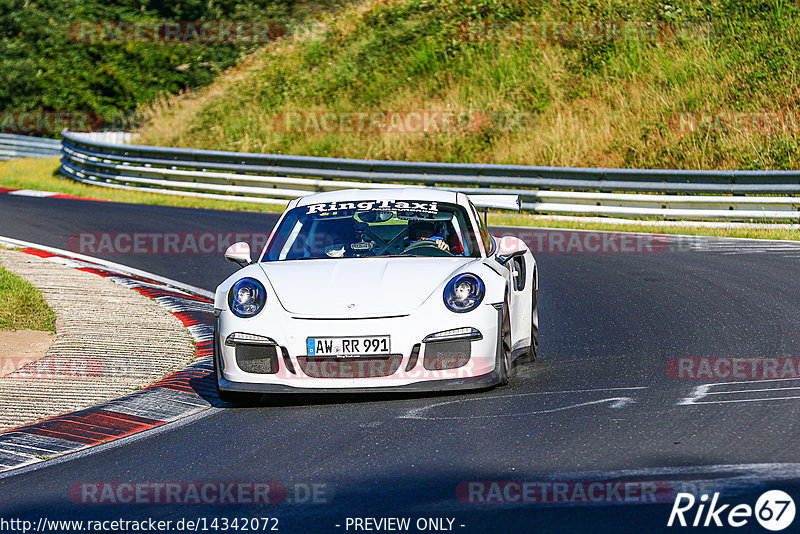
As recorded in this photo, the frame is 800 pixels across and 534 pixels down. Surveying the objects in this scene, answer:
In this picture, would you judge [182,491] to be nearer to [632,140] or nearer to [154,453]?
[154,453]

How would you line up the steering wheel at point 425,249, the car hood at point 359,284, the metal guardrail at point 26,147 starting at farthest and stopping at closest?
the metal guardrail at point 26,147
the steering wheel at point 425,249
the car hood at point 359,284

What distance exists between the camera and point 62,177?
98.1 ft

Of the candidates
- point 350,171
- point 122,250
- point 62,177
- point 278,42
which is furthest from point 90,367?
point 278,42

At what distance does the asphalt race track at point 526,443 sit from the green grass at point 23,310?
338 centimetres

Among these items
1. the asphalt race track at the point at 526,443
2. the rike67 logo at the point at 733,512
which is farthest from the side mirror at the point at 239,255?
the rike67 logo at the point at 733,512

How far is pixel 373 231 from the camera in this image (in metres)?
8.62

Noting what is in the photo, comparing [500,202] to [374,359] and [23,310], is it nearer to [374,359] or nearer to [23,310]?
[374,359]

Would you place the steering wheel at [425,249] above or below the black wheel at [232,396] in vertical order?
above

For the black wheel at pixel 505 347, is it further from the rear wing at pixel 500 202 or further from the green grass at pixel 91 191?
the green grass at pixel 91 191

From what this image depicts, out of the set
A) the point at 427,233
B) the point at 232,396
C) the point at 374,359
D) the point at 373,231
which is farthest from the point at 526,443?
the point at 373,231

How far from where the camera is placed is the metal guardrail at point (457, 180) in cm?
1816

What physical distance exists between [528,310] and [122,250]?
30.0ft

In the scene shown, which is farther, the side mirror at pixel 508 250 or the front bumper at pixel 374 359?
the side mirror at pixel 508 250

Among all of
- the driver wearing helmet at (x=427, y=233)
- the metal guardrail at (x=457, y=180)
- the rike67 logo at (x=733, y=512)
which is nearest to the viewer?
the rike67 logo at (x=733, y=512)
